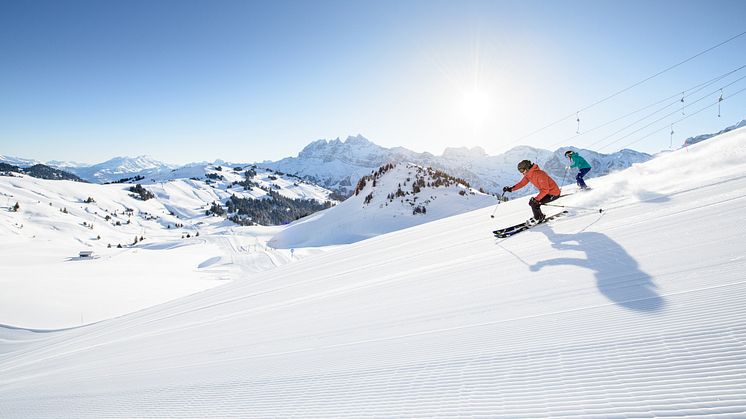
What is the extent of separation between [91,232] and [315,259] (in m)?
50.5

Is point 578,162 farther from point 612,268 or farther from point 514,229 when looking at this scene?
point 612,268

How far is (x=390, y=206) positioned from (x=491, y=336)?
19.7m

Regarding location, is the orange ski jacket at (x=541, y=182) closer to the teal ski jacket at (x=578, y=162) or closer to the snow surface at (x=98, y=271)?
the teal ski jacket at (x=578, y=162)

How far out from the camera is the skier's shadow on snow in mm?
2922

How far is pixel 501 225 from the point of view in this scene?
818 centimetres

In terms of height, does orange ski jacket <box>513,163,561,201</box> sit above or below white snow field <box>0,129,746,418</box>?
above

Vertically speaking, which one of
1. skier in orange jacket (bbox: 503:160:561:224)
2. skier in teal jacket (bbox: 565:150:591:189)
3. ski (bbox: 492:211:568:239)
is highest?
skier in teal jacket (bbox: 565:150:591:189)

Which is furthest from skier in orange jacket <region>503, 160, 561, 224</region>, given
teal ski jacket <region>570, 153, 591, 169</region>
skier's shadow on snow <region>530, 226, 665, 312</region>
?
teal ski jacket <region>570, 153, 591, 169</region>

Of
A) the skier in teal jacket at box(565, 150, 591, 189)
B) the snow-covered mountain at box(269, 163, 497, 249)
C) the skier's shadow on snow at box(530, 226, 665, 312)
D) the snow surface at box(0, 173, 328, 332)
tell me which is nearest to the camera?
the skier's shadow on snow at box(530, 226, 665, 312)

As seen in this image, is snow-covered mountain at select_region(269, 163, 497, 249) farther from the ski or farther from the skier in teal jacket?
the ski

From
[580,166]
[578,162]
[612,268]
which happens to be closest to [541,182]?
[612,268]

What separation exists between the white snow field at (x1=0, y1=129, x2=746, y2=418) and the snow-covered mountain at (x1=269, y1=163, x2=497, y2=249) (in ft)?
42.6

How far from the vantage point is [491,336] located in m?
2.97

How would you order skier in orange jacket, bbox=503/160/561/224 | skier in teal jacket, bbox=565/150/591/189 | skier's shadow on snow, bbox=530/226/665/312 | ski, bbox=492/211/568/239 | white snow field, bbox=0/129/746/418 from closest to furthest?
white snow field, bbox=0/129/746/418 < skier's shadow on snow, bbox=530/226/665/312 < ski, bbox=492/211/568/239 < skier in orange jacket, bbox=503/160/561/224 < skier in teal jacket, bbox=565/150/591/189
